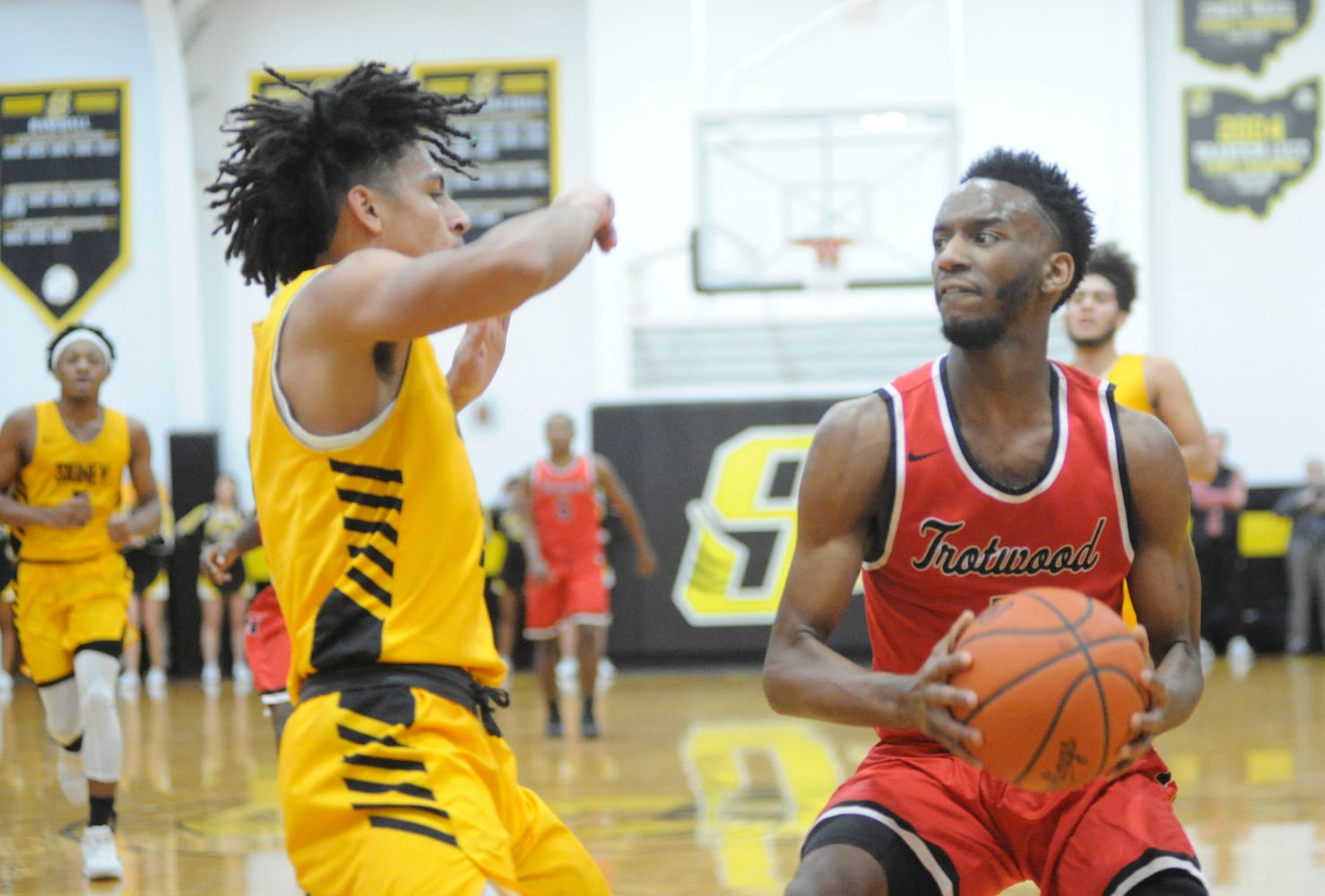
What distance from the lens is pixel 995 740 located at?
88.2 inches

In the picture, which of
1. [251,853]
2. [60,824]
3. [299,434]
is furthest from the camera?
[60,824]

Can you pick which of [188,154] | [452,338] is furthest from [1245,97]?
[188,154]

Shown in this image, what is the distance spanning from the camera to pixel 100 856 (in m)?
5.29

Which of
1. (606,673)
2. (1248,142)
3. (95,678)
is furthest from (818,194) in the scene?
(95,678)

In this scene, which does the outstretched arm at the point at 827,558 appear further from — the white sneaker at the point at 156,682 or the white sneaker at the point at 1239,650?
the white sneaker at the point at 1239,650

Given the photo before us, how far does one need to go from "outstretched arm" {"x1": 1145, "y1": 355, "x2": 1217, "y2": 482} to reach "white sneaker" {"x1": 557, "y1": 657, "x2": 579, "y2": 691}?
7102mm

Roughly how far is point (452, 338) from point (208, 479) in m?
2.52

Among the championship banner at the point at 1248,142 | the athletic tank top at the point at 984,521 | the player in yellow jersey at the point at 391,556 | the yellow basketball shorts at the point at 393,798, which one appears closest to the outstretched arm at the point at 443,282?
the player in yellow jersey at the point at 391,556

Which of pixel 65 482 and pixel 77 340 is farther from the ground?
pixel 77 340

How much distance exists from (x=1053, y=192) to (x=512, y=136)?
38.5 feet

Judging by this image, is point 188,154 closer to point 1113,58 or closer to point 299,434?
point 1113,58

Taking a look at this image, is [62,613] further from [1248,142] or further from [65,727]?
[1248,142]

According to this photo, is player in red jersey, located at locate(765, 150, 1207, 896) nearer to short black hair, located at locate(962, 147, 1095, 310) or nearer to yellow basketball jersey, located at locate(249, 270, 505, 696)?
short black hair, located at locate(962, 147, 1095, 310)

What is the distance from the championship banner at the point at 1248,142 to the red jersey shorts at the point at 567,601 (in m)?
7.90
